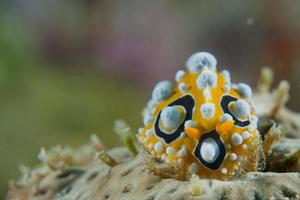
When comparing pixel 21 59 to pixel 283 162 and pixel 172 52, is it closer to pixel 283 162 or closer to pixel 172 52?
pixel 172 52

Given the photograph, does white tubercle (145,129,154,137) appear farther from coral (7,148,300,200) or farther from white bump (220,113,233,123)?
white bump (220,113,233,123)

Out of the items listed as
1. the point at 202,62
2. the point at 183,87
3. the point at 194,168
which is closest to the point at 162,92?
the point at 183,87

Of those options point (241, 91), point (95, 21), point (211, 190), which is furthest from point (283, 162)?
point (95, 21)

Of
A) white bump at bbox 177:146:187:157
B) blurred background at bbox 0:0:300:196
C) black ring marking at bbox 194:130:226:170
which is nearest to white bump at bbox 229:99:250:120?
black ring marking at bbox 194:130:226:170

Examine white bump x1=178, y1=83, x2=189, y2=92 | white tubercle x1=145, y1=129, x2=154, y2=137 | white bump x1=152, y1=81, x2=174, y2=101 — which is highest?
white bump x1=152, y1=81, x2=174, y2=101

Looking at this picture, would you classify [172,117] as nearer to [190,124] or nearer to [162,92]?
[190,124]

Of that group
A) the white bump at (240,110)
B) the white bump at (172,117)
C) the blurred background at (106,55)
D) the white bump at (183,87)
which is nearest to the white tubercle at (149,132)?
the white bump at (172,117)

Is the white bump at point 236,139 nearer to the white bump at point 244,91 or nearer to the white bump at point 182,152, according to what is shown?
the white bump at point 182,152
